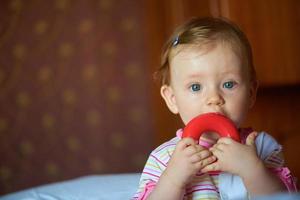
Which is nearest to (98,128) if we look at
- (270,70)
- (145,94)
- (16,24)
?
(145,94)

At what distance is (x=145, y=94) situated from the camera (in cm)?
220

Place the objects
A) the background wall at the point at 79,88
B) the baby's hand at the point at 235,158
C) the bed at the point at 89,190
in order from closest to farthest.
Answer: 1. the baby's hand at the point at 235,158
2. the bed at the point at 89,190
3. the background wall at the point at 79,88

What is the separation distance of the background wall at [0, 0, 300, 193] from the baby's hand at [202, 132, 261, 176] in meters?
1.20

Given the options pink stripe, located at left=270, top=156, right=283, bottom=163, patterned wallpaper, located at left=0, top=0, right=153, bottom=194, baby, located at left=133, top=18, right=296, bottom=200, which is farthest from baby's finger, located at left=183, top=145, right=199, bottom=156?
patterned wallpaper, located at left=0, top=0, right=153, bottom=194

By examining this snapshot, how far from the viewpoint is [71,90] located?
230 cm

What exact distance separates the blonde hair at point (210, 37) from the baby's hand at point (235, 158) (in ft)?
0.58

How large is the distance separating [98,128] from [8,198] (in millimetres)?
998

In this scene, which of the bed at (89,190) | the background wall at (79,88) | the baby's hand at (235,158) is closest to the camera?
the baby's hand at (235,158)

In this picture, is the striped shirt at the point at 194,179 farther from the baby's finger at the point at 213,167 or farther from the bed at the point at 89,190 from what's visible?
the bed at the point at 89,190

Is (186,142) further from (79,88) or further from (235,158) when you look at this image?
(79,88)

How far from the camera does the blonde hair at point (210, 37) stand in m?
0.92

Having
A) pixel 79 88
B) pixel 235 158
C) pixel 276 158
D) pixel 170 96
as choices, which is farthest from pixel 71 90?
pixel 235 158

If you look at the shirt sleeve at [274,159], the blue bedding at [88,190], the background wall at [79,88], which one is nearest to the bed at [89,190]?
the blue bedding at [88,190]

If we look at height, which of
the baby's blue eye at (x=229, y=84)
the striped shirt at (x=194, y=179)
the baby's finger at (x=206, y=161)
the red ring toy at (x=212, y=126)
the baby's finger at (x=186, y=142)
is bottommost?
the striped shirt at (x=194, y=179)
